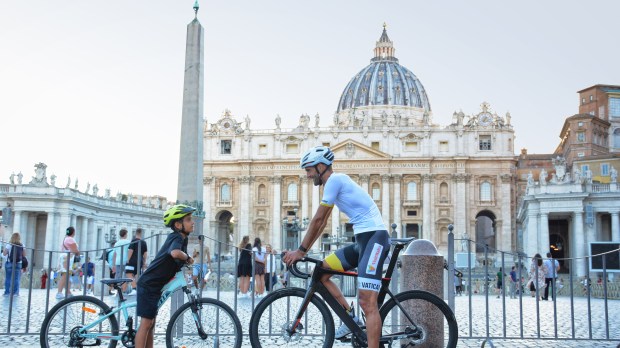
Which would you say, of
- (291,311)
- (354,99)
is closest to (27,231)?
(291,311)

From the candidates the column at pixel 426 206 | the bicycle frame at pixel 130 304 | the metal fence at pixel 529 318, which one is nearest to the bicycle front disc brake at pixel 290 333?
the bicycle frame at pixel 130 304

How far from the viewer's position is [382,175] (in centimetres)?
6712

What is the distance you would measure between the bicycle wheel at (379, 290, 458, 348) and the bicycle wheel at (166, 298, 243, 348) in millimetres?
1444

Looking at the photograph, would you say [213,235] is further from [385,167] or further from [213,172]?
[385,167]

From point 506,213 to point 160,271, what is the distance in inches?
2457

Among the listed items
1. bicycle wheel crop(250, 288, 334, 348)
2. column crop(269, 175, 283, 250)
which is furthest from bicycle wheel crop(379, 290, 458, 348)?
column crop(269, 175, 283, 250)

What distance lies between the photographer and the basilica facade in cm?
6625

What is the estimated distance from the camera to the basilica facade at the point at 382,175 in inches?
2608

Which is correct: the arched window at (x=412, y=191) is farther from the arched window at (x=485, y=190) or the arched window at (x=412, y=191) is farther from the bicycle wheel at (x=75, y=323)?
the bicycle wheel at (x=75, y=323)

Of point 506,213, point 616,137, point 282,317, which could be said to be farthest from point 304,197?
point 282,317

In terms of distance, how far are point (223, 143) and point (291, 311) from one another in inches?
2590

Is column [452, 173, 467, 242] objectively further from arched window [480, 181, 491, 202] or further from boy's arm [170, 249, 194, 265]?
boy's arm [170, 249, 194, 265]

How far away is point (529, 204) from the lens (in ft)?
139

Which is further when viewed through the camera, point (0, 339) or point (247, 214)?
point (247, 214)
